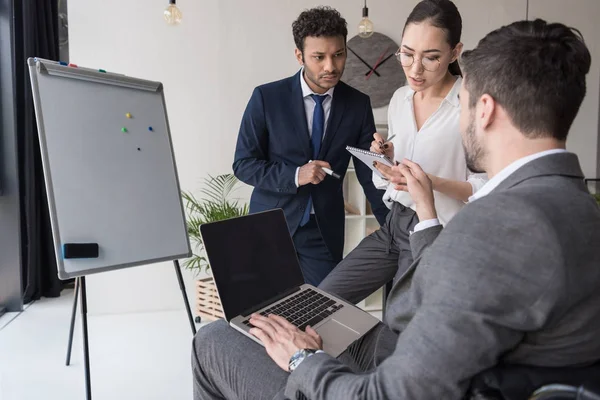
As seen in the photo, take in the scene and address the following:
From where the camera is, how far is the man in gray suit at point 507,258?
2.34ft

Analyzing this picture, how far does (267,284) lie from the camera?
4.59 feet

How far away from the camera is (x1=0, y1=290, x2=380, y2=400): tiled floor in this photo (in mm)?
2250

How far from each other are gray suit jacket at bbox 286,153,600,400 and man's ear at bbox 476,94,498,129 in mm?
141

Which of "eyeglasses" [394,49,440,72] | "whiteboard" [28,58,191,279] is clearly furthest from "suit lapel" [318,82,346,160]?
"whiteboard" [28,58,191,279]

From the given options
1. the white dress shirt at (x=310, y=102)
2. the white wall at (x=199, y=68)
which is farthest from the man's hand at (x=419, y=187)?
the white wall at (x=199, y=68)

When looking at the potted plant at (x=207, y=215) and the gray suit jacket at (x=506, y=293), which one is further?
the potted plant at (x=207, y=215)

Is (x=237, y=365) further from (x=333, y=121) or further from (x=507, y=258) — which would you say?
(x=333, y=121)

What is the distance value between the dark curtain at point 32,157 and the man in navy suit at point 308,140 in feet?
6.59

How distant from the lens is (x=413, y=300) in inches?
34.3

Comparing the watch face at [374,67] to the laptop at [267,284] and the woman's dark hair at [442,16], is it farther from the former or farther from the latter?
the laptop at [267,284]

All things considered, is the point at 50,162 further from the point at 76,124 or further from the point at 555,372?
the point at 555,372

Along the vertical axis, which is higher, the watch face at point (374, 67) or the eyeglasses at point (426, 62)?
the watch face at point (374, 67)

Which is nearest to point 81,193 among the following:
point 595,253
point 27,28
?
point 595,253

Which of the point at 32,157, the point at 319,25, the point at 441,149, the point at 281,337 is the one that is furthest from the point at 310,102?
the point at 32,157
